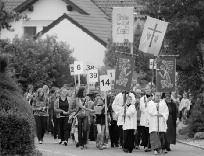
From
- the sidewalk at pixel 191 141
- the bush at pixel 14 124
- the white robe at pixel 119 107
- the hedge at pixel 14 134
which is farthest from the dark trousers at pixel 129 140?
the hedge at pixel 14 134

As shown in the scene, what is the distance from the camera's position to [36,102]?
24.4 meters

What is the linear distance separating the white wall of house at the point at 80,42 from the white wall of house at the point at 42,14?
3481mm

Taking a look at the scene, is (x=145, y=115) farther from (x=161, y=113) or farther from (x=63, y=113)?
(x=63, y=113)

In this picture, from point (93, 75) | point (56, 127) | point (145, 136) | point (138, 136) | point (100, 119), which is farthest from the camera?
point (93, 75)

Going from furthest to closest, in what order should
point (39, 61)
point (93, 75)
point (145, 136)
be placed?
1. point (39, 61)
2. point (93, 75)
3. point (145, 136)

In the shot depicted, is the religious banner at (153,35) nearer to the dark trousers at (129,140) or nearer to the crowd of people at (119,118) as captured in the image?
the crowd of people at (119,118)

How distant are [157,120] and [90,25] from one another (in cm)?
2884

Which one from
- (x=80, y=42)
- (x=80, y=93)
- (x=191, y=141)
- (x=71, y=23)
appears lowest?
(x=191, y=141)

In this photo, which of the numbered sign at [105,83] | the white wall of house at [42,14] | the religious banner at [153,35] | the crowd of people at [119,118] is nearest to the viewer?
the crowd of people at [119,118]

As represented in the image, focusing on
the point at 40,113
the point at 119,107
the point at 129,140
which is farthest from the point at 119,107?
the point at 40,113

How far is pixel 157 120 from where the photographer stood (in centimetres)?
2120

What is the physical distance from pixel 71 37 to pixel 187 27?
21.3 meters

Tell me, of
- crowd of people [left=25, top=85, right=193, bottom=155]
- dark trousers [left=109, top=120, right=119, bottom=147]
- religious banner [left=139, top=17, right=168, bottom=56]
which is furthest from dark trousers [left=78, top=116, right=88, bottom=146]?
religious banner [left=139, top=17, right=168, bottom=56]

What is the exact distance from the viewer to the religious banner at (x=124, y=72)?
74.1 feet
